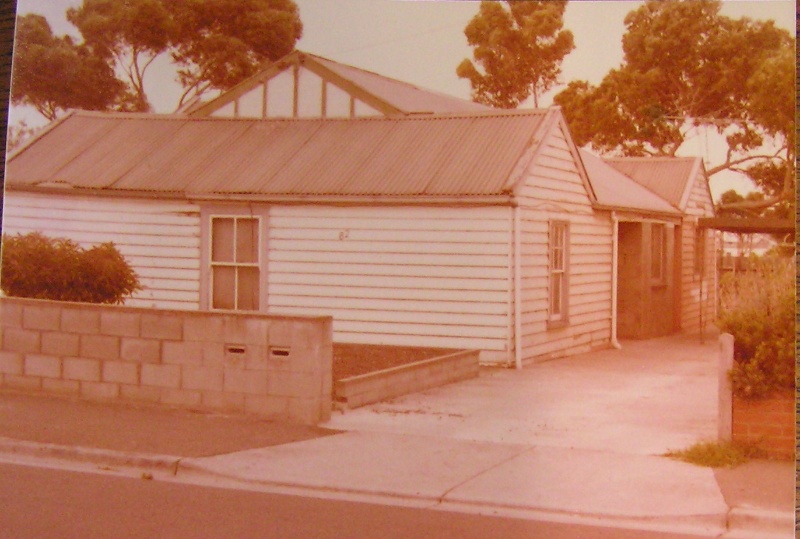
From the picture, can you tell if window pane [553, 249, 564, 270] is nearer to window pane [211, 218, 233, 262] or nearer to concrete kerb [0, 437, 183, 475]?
window pane [211, 218, 233, 262]

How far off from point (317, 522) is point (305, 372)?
3116 mm

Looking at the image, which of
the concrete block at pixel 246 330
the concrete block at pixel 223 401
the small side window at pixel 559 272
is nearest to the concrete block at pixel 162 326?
the concrete block at pixel 246 330

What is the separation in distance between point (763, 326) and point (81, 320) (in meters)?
7.45

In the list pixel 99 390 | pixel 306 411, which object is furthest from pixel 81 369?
pixel 306 411

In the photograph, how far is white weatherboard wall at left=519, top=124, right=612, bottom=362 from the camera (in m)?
14.2

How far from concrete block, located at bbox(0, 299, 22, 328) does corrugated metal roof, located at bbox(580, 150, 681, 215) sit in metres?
9.14

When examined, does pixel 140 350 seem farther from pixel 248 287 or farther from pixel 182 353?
pixel 248 287

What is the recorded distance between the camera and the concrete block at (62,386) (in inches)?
436

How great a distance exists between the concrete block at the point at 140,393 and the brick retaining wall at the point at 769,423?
6.18 m

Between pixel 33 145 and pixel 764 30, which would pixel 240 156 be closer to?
pixel 33 145

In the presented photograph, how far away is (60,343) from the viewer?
438 inches

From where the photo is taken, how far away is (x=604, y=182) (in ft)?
56.3

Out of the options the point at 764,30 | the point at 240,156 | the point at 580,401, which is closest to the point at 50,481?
the point at 580,401

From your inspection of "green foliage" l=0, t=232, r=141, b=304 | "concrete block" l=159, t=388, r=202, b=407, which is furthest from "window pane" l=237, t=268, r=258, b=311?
"concrete block" l=159, t=388, r=202, b=407
